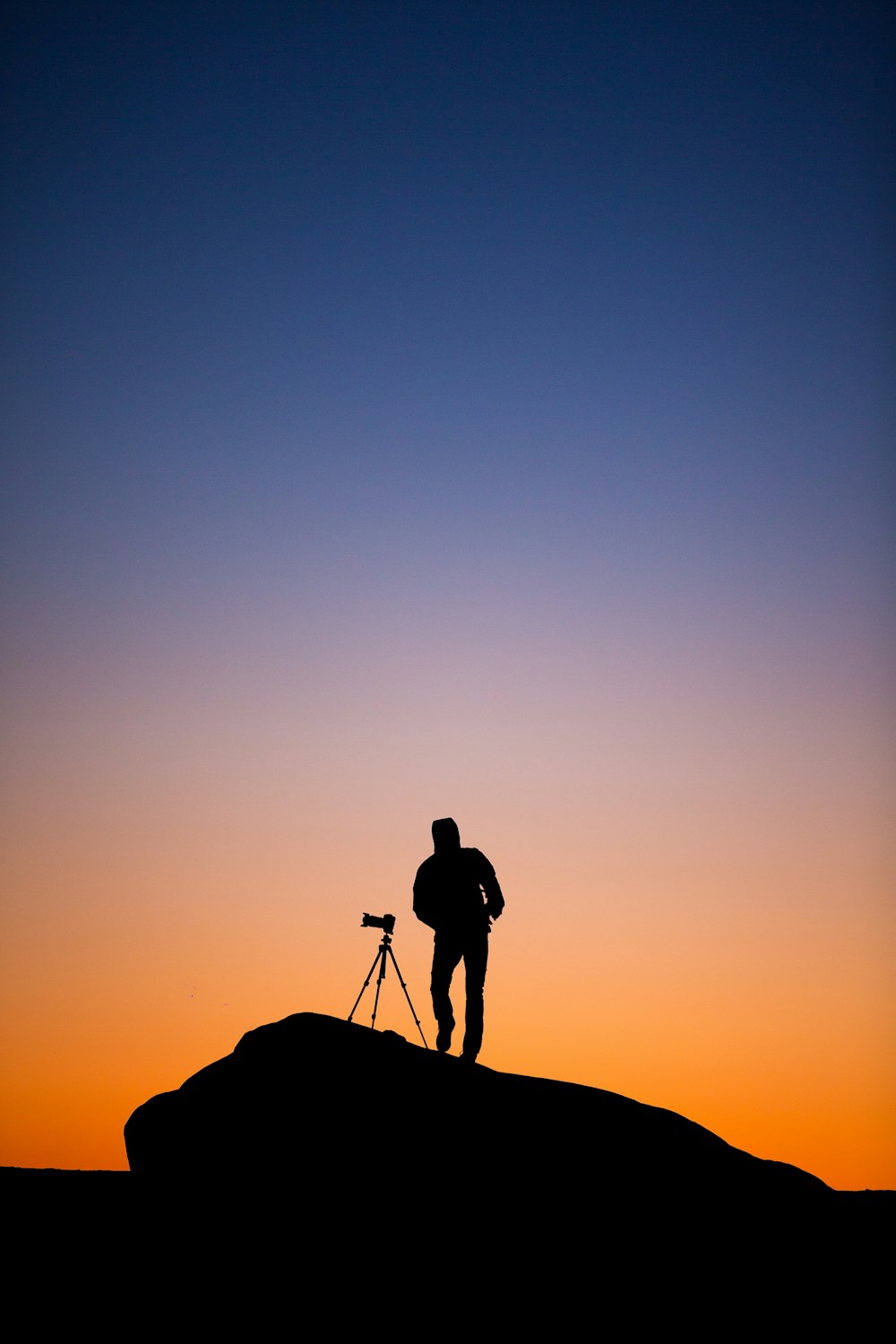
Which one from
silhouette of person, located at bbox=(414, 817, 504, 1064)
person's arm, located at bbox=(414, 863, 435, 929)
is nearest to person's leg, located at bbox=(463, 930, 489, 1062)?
silhouette of person, located at bbox=(414, 817, 504, 1064)

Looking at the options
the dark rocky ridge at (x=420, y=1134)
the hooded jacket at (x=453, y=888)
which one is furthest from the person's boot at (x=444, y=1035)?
the dark rocky ridge at (x=420, y=1134)

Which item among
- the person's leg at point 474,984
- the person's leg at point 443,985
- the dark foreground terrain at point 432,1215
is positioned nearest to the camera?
the dark foreground terrain at point 432,1215

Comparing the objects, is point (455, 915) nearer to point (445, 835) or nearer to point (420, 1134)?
point (445, 835)

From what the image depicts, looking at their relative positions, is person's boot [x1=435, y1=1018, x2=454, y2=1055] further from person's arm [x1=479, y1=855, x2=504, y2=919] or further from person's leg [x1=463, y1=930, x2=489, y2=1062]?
person's arm [x1=479, y1=855, x2=504, y2=919]

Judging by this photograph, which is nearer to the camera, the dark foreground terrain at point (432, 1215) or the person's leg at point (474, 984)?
the dark foreground terrain at point (432, 1215)

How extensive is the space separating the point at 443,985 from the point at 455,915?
867 mm

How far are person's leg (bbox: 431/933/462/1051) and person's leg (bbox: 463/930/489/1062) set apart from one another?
6.2 inches

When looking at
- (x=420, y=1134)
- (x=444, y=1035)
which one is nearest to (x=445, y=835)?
(x=444, y=1035)

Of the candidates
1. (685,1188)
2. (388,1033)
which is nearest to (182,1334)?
(388,1033)

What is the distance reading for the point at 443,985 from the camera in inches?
487

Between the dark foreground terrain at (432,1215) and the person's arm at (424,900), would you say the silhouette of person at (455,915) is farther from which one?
the dark foreground terrain at (432,1215)

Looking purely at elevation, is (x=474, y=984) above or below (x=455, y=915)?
below

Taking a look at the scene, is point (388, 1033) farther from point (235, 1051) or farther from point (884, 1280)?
point (884, 1280)

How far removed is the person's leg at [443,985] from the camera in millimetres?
12320
